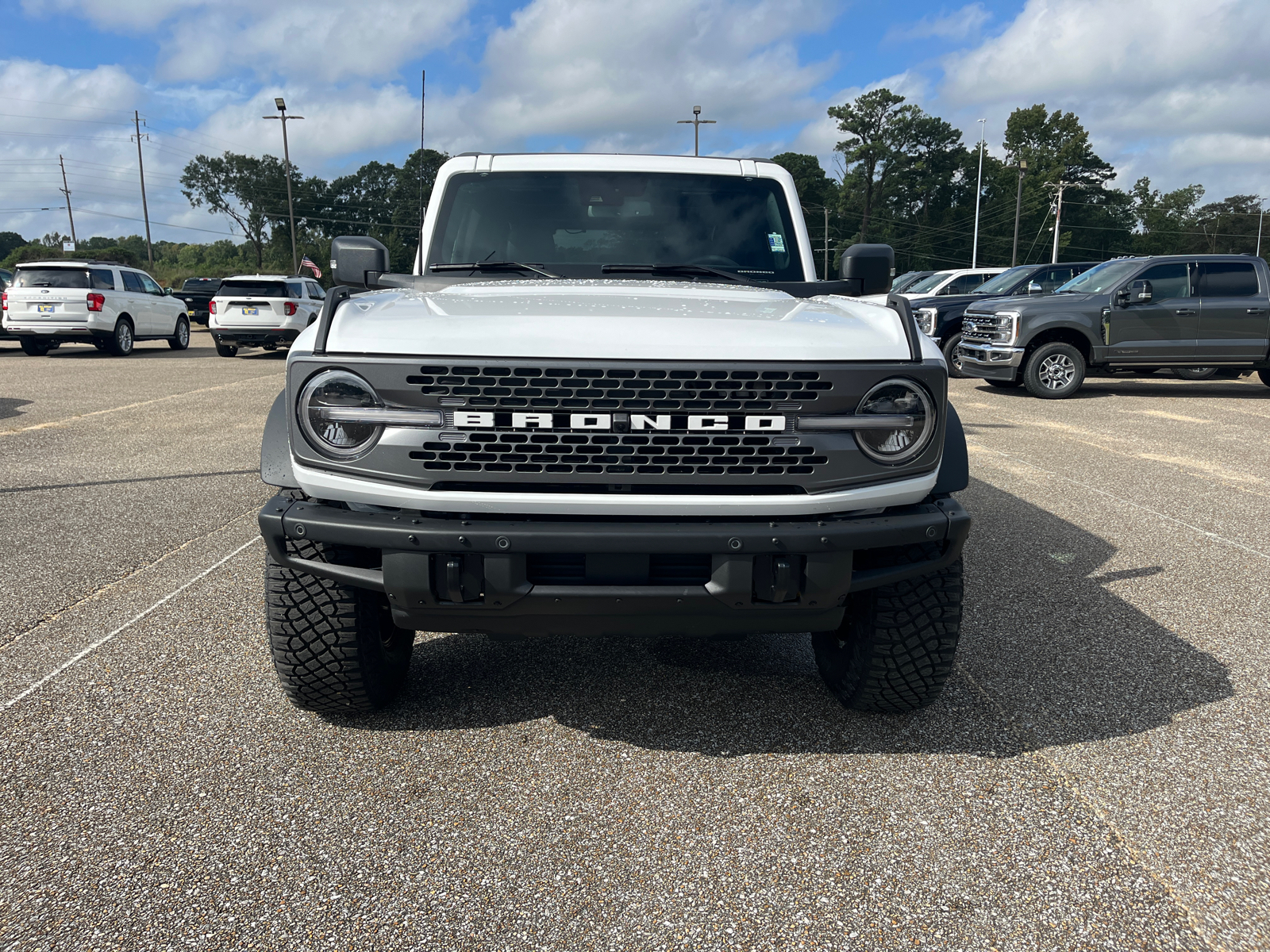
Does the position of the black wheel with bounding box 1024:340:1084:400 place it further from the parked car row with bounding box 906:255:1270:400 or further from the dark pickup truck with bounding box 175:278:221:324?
the dark pickup truck with bounding box 175:278:221:324

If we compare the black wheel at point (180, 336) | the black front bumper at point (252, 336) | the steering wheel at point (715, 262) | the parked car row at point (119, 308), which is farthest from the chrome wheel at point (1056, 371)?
the black wheel at point (180, 336)

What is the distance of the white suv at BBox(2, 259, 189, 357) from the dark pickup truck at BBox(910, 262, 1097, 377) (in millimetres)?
15040

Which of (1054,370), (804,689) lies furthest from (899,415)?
(1054,370)

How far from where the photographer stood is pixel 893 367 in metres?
2.40

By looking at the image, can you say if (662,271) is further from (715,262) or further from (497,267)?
(497,267)

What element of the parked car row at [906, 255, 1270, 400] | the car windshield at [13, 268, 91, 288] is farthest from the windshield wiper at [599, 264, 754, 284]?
the car windshield at [13, 268, 91, 288]

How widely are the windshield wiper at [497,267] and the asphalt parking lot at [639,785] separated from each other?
1471mm

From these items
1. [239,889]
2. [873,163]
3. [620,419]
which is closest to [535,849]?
[239,889]

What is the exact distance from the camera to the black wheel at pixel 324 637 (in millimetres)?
2645

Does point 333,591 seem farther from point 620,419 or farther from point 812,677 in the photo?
point 812,677

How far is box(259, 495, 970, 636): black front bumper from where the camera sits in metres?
2.28

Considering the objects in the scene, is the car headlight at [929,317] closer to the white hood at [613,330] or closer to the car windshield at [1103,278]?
the car windshield at [1103,278]

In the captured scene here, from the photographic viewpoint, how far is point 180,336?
2041 centimetres

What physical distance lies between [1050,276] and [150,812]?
1595 centimetres
